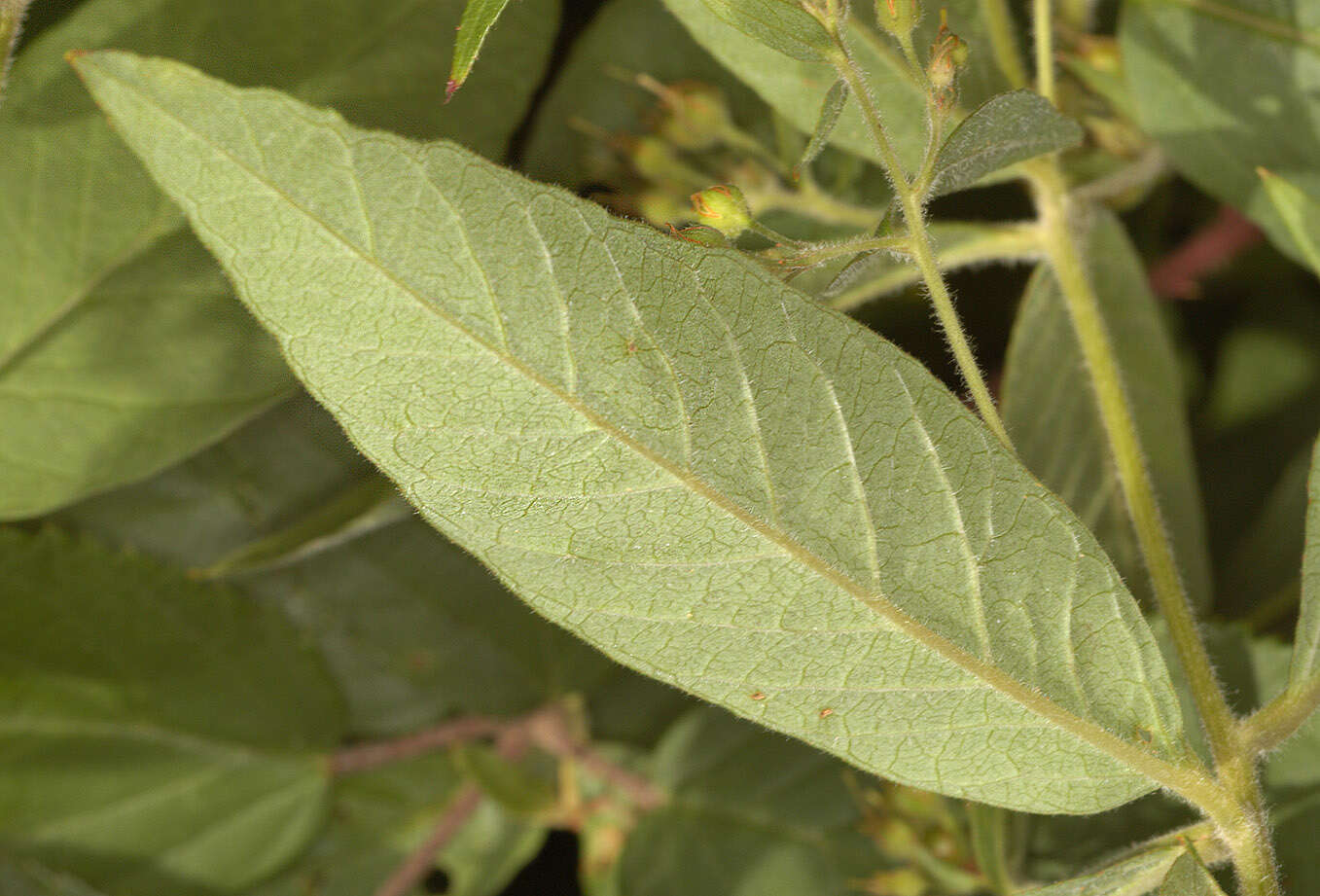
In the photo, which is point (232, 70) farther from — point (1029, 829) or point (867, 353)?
point (1029, 829)

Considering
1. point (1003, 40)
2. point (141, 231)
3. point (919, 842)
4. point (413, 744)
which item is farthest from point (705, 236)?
point (413, 744)

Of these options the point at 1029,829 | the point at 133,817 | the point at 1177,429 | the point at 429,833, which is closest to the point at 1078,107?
the point at 1177,429

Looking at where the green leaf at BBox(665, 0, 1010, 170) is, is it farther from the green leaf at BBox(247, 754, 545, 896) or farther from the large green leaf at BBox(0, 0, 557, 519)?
the green leaf at BBox(247, 754, 545, 896)

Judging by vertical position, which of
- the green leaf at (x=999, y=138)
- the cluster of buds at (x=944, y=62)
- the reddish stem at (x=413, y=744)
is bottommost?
the reddish stem at (x=413, y=744)

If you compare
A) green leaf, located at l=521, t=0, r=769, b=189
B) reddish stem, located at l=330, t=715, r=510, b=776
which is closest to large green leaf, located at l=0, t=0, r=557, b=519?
green leaf, located at l=521, t=0, r=769, b=189

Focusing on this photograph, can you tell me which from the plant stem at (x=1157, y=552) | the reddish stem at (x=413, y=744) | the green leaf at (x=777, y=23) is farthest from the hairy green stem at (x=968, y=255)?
the reddish stem at (x=413, y=744)

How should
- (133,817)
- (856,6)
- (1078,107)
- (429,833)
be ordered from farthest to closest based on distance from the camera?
(429,833) < (133,817) < (1078,107) < (856,6)

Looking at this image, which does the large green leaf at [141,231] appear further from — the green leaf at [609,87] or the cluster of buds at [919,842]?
the cluster of buds at [919,842]
